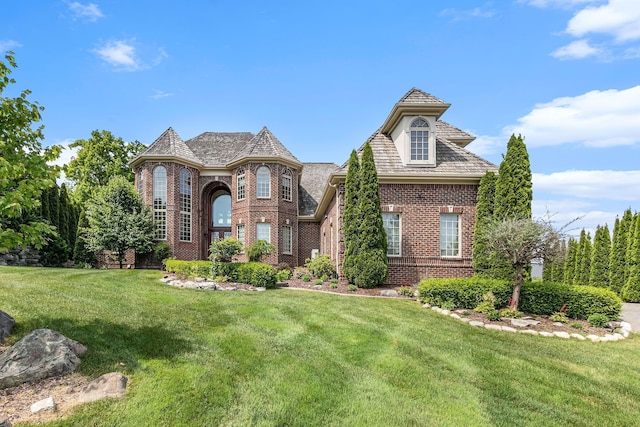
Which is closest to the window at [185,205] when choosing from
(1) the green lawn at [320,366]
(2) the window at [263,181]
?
(2) the window at [263,181]

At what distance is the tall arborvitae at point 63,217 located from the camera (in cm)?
2312

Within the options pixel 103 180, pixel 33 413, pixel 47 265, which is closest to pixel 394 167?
pixel 33 413

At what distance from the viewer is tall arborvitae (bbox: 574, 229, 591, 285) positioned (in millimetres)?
21594

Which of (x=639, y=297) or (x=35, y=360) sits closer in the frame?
(x=35, y=360)

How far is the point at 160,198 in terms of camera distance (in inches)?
906

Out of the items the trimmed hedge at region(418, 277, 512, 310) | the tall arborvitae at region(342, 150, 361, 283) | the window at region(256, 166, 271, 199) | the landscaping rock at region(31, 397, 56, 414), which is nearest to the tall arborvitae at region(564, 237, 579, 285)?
the trimmed hedge at region(418, 277, 512, 310)

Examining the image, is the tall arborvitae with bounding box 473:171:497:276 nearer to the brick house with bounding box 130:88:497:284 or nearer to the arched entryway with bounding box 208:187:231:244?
the brick house with bounding box 130:88:497:284

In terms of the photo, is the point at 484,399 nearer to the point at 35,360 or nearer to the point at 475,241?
the point at 35,360

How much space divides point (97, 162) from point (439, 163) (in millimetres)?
26999

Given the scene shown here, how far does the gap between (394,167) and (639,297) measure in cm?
1255

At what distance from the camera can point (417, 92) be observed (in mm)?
15398

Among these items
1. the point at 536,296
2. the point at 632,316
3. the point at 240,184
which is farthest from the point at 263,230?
the point at 632,316

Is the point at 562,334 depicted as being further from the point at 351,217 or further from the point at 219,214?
the point at 219,214

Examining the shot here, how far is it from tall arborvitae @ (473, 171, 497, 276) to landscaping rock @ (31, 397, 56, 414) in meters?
12.5
